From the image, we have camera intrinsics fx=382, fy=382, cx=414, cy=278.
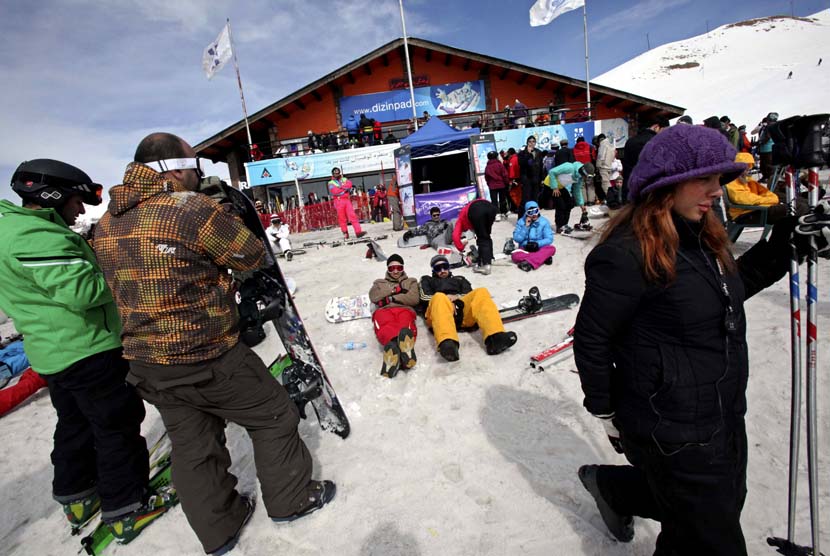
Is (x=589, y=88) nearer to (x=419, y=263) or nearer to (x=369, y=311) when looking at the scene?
(x=419, y=263)

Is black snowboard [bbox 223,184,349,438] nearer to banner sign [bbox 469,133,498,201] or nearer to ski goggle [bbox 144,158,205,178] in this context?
ski goggle [bbox 144,158,205,178]

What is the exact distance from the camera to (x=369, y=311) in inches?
Result: 206

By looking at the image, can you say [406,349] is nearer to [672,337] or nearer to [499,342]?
[499,342]

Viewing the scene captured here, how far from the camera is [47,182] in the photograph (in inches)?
82.7

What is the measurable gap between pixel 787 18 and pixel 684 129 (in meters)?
102

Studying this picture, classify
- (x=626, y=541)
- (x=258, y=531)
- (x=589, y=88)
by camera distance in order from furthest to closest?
(x=589, y=88)
(x=258, y=531)
(x=626, y=541)

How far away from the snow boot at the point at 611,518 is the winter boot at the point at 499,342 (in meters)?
1.90

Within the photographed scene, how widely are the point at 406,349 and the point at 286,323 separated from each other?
129cm

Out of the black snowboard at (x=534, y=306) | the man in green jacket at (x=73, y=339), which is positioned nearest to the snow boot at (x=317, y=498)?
the man in green jacket at (x=73, y=339)

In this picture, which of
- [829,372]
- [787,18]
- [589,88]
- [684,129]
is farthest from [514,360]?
[787,18]

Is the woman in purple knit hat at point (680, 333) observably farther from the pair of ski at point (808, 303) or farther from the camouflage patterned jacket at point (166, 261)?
the camouflage patterned jacket at point (166, 261)

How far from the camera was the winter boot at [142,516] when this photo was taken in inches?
89.3

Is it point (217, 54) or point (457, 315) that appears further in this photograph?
point (217, 54)

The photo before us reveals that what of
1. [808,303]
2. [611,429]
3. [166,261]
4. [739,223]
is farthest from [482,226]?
[166,261]
